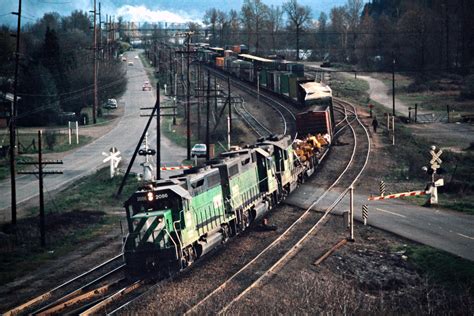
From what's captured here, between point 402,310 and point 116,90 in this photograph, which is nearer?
point 402,310

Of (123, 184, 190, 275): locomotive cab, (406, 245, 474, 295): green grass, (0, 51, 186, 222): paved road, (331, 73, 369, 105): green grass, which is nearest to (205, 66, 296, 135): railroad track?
(0, 51, 186, 222): paved road

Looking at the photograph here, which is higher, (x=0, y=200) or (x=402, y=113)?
(x=402, y=113)

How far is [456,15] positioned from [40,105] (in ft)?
203

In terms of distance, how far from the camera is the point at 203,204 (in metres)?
Result: 24.2

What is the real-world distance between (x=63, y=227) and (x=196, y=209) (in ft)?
36.7

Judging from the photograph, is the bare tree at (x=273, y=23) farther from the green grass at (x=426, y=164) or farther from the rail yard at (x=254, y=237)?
the rail yard at (x=254, y=237)

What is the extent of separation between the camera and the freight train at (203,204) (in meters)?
21.6

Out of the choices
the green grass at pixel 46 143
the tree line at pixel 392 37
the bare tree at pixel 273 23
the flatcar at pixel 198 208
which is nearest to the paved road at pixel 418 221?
the flatcar at pixel 198 208

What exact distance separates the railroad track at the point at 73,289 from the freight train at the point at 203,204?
156 cm

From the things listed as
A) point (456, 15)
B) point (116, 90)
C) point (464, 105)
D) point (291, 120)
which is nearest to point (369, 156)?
point (291, 120)

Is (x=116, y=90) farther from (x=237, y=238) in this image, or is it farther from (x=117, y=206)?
(x=237, y=238)

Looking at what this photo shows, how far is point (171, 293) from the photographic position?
20.3 meters

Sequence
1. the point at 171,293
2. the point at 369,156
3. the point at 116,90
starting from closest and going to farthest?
the point at 171,293 → the point at 369,156 → the point at 116,90

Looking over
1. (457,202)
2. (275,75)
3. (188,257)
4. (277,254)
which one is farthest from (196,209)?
(275,75)
